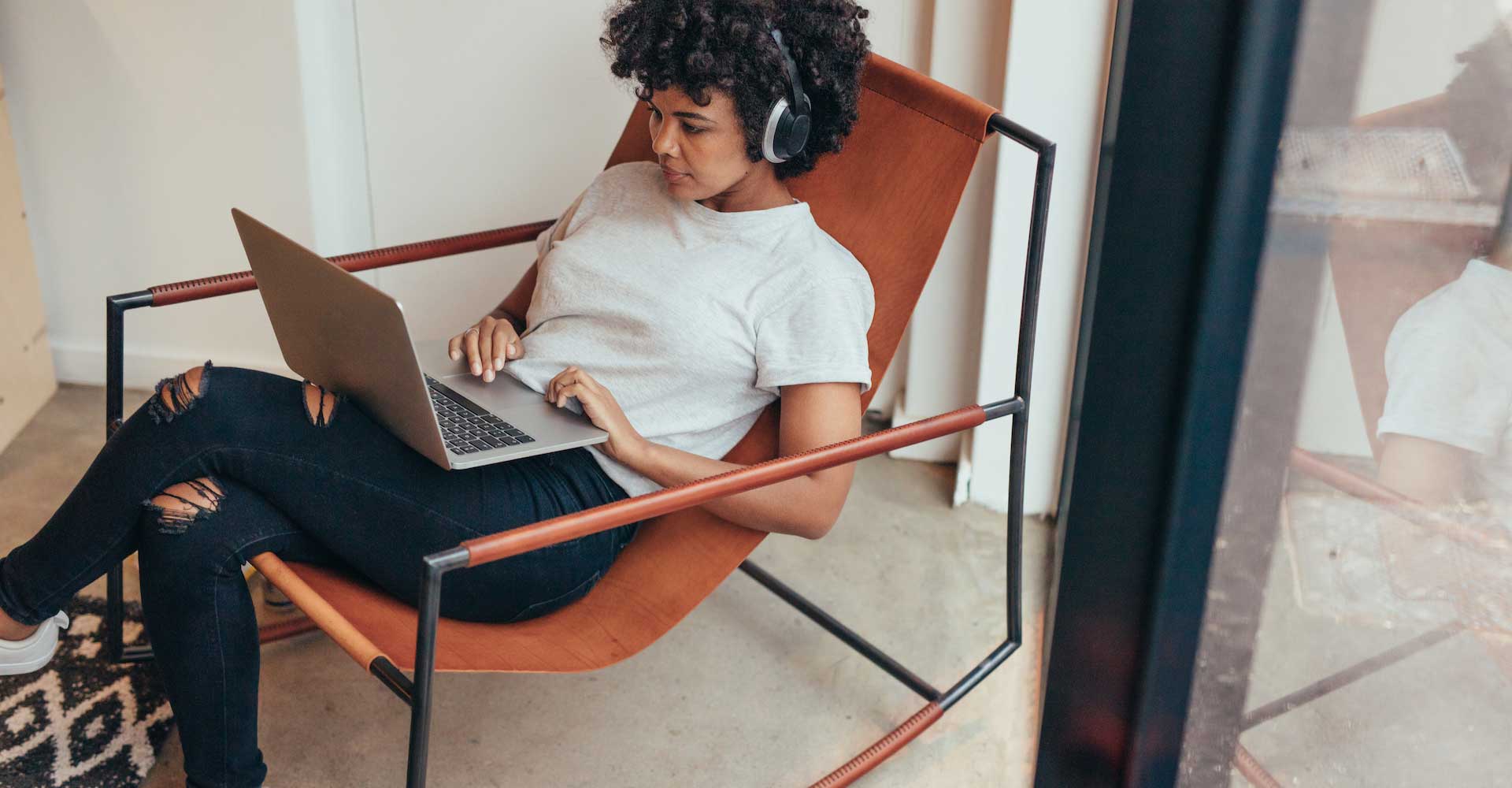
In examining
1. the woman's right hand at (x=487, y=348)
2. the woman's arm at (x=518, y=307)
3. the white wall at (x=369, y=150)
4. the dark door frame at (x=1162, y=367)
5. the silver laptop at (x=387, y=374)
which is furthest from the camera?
the white wall at (x=369, y=150)

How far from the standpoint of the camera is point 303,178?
A: 2.33 meters

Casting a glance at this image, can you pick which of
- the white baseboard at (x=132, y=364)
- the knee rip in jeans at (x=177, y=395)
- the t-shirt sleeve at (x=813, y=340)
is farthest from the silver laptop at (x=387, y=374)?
the white baseboard at (x=132, y=364)

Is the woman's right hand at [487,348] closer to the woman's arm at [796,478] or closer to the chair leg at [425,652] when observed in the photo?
the woman's arm at [796,478]

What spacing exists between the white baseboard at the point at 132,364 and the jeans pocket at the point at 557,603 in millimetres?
1341

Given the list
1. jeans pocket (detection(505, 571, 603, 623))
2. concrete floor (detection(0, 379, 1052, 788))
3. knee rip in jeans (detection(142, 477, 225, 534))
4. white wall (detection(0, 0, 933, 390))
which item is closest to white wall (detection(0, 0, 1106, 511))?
white wall (detection(0, 0, 933, 390))

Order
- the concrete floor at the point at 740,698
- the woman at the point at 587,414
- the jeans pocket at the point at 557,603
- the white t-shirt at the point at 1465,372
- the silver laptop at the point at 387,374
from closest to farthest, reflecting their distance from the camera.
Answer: the white t-shirt at the point at 1465,372 → the silver laptop at the point at 387,374 → the woman at the point at 587,414 → the jeans pocket at the point at 557,603 → the concrete floor at the point at 740,698

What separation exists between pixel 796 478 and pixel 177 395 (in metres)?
0.69

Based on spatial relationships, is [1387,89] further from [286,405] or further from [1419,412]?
[286,405]

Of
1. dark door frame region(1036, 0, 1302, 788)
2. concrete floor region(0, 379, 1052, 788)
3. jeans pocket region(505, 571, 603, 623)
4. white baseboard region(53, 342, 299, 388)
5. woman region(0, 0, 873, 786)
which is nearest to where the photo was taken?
dark door frame region(1036, 0, 1302, 788)

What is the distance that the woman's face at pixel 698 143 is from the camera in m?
1.40

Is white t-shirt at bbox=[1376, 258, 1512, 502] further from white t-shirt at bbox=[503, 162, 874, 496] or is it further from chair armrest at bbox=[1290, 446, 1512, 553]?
white t-shirt at bbox=[503, 162, 874, 496]

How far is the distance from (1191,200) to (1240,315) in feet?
0.46

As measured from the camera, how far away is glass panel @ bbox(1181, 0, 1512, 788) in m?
0.60

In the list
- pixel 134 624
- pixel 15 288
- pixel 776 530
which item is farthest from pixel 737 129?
pixel 15 288
